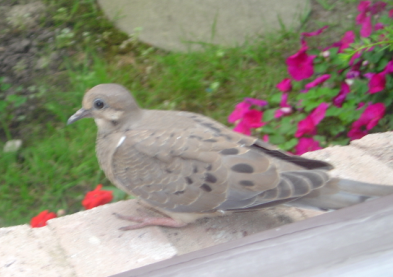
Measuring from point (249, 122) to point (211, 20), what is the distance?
1.38m

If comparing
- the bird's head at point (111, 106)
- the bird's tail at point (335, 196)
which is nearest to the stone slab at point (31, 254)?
the bird's head at point (111, 106)

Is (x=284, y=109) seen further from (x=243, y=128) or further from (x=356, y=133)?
(x=356, y=133)

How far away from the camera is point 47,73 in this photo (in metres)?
3.67

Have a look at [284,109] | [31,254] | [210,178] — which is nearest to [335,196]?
[210,178]

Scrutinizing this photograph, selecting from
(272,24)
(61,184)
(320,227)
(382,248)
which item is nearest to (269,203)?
(320,227)

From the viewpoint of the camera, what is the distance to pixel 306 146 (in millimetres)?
2645

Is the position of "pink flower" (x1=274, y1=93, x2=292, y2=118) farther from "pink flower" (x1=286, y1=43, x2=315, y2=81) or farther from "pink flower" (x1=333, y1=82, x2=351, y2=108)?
"pink flower" (x1=333, y1=82, x2=351, y2=108)

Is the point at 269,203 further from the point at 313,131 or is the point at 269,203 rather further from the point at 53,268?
the point at 313,131

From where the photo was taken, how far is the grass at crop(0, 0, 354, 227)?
3.06 meters

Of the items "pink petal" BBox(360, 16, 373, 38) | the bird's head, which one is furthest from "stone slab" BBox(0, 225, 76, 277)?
"pink petal" BBox(360, 16, 373, 38)

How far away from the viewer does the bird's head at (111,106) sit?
2043mm

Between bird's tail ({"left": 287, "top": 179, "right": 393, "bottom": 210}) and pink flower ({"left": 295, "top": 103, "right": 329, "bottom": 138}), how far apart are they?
0.91 metres

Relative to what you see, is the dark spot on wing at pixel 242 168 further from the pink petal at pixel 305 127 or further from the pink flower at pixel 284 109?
the pink flower at pixel 284 109

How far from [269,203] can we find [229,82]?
2005 mm
